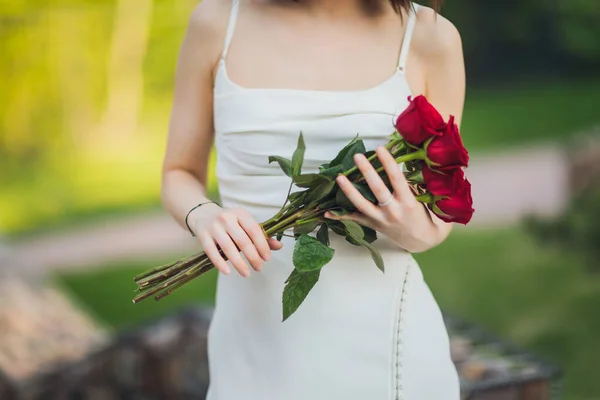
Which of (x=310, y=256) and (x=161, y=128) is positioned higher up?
(x=310, y=256)

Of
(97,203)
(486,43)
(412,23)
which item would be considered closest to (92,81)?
(97,203)

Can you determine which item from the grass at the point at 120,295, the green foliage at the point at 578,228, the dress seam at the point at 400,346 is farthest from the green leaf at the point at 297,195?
the green foliage at the point at 578,228

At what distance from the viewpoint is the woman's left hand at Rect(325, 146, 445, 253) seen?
4.80 feet

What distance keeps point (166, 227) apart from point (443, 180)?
21.4 feet

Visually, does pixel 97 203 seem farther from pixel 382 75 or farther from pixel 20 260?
pixel 382 75

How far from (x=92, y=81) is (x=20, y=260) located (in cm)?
438

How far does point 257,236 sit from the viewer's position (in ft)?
4.83

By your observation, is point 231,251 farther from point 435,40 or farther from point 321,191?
point 435,40

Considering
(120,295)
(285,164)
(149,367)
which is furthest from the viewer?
(120,295)

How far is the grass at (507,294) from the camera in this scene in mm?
4914

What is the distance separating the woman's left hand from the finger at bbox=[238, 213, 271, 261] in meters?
0.12

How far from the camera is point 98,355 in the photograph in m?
3.67

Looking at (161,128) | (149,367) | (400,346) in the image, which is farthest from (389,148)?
(161,128)

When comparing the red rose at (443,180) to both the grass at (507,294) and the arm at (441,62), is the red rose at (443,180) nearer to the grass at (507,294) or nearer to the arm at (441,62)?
the arm at (441,62)
